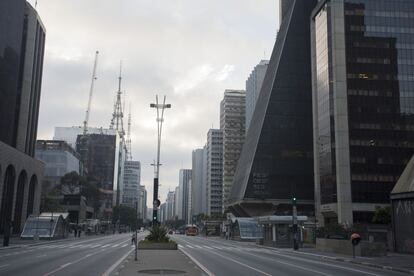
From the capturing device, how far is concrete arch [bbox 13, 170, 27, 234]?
82.1 metres

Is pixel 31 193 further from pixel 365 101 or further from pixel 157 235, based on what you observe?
pixel 365 101

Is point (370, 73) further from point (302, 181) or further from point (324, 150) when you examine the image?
point (302, 181)

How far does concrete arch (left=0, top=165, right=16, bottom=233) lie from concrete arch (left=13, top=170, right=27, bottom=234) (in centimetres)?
498

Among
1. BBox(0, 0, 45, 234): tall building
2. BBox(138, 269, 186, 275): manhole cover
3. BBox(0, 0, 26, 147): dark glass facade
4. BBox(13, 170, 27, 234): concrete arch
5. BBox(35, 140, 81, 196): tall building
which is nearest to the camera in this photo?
BBox(138, 269, 186, 275): manhole cover

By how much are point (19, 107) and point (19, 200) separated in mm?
19013

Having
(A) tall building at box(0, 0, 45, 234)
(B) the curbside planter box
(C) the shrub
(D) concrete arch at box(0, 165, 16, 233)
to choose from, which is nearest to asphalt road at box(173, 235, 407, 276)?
(B) the curbside planter box

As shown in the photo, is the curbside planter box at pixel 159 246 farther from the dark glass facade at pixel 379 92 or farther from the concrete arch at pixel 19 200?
the dark glass facade at pixel 379 92

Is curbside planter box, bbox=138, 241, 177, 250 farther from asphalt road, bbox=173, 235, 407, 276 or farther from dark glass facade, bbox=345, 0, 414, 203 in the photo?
dark glass facade, bbox=345, 0, 414, 203

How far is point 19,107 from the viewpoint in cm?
9238

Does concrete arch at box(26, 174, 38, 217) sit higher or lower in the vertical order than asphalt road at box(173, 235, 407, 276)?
higher

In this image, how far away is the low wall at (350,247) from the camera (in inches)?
1740

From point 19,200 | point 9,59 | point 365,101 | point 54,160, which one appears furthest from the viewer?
point 54,160

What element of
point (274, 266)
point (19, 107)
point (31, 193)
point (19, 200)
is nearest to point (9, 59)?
point (19, 107)

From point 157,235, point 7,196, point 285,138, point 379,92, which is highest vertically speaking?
point 379,92
